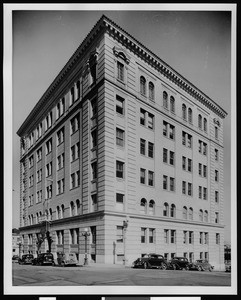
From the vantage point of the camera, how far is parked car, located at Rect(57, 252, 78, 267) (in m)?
10.1

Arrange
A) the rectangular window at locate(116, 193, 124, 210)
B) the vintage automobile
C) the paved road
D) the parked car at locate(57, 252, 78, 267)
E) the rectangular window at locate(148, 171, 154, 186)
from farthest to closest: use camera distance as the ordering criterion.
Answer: the rectangular window at locate(148, 171, 154, 186), the parked car at locate(57, 252, 78, 267), the rectangular window at locate(116, 193, 124, 210), the vintage automobile, the paved road

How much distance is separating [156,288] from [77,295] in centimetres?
166

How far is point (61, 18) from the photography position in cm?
944

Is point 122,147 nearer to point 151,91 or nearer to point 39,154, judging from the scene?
point 151,91

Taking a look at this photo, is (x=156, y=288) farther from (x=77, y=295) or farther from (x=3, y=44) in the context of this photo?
(x=3, y=44)

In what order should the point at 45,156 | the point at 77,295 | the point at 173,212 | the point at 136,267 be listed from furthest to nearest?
the point at 45,156 → the point at 173,212 → the point at 136,267 → the point at 77,295

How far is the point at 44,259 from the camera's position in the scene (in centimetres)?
1080

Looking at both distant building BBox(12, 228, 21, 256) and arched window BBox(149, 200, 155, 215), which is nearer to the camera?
distant building BBox(12, 228, 21, 256)

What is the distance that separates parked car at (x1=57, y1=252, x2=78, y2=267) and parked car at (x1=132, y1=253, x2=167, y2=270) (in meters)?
1.44

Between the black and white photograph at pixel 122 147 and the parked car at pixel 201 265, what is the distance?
3 centimetres

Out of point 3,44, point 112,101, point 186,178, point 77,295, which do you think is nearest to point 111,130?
point 112,101

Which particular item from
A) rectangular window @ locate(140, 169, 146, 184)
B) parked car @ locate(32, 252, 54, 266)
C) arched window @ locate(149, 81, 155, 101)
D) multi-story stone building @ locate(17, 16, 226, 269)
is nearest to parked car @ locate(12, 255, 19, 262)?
multi-story stone building @ locate(17, 16, 226, 269)

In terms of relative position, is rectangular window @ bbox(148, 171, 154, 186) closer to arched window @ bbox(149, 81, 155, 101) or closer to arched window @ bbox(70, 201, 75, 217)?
arched window @ bbox(149, 81, 155, 101)

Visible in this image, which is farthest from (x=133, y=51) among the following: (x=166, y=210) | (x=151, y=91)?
(x=166, y=210)
